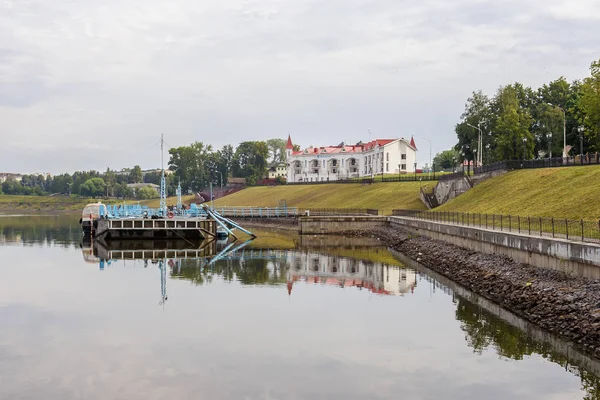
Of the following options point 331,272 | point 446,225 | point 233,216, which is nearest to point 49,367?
point 331,272

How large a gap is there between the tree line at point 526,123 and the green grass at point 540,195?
1642cm

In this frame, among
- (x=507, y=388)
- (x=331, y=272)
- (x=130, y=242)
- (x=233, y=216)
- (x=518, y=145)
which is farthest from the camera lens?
(x=233, y=216)

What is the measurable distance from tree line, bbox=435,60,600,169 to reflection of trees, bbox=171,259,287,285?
50648 mm

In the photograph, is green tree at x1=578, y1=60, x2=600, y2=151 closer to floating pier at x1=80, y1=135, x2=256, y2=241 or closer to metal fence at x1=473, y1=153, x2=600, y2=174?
metal fence at x1=473, y1=153, x2=600, y2=174

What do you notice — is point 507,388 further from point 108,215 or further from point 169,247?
point 108,215

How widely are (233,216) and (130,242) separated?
32.8m

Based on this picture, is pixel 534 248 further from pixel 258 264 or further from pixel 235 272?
pixel 258 264

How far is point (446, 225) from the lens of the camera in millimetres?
52531

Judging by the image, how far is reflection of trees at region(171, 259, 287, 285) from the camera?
4631 cm

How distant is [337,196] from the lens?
138 m

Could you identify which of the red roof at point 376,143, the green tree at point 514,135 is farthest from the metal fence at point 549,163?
the red roof at point 376,143

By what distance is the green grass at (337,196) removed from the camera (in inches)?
4353

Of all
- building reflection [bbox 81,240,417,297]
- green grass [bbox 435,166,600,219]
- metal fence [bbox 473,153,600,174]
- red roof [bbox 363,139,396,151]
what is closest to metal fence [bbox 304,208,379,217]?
green grass [bbox 435,166,600,219]

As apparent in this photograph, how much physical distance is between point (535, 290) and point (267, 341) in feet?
41.9
